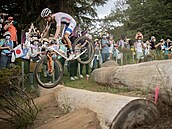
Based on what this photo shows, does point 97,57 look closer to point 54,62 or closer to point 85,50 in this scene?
point 85,50

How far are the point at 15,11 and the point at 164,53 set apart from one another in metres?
8.17

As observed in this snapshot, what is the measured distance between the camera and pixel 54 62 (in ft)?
23.1

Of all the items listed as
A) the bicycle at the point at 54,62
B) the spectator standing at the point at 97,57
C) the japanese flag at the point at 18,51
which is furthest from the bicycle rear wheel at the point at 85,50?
the spectator standing at the point at 97,57

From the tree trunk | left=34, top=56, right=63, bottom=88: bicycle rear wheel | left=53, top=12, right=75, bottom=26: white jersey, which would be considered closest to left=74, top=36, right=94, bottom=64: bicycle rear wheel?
left=53, top=12, right=75, bottom=26: white jersey

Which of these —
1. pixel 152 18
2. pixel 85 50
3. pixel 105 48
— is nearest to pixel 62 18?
pixel 85 50

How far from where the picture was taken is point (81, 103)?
7.03m

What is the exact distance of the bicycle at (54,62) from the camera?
6750mm

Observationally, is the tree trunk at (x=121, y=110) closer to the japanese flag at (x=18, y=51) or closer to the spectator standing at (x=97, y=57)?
the japanese flag at (x=18, y=51)

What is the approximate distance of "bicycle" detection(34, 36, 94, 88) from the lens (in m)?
6.75

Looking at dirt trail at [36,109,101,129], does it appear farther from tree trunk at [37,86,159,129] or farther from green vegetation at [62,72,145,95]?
green vegetation at [62,72,145,95]

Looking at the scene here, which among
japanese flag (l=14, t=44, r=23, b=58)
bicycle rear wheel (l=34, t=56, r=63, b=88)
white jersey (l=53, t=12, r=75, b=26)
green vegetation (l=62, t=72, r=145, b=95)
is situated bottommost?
green vegetation (l=62, t=72, r=145, b=95)

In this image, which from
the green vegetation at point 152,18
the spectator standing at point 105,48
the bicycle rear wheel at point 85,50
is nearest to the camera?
the bicycle rear wheel at point 85,50

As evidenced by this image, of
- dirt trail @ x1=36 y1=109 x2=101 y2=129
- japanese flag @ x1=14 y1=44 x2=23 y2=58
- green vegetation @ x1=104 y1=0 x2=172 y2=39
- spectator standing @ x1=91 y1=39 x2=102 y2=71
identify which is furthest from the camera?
green vegetation @ x1=104 y1=0 x2=172 y2=39

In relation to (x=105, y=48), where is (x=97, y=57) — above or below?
below
